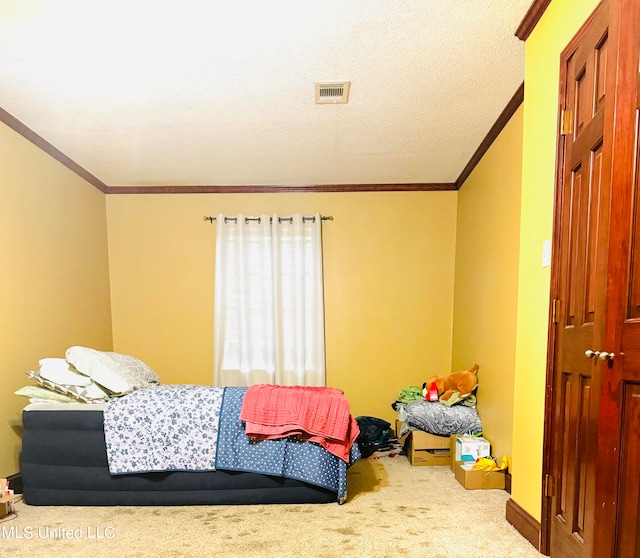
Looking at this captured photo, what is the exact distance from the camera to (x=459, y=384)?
3309mm

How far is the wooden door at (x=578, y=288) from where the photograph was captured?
Answer: 1405mm

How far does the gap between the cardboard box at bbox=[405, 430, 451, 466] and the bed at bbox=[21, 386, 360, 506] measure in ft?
3.05

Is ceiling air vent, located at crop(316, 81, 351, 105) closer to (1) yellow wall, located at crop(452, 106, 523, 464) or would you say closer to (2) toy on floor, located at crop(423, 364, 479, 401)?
(1) yellow wall, located at crop(452, 106, 523, 464)

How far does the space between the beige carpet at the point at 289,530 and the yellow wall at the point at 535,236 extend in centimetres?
36

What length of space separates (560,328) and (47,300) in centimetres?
317

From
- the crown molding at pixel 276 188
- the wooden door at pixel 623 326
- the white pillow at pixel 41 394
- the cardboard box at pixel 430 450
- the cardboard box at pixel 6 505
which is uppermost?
the crown molding at pixel 276 188

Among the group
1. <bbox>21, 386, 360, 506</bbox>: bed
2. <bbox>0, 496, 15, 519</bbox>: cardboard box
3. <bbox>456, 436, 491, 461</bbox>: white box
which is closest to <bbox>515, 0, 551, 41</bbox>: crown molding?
<bbox>21, 386, 360, 506</bbox>: bed

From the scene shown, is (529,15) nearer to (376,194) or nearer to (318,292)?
(376,194)

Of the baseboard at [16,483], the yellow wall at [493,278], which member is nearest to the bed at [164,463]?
A: the baseboard at [16,483]

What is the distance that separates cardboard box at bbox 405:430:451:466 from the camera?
3.16 m

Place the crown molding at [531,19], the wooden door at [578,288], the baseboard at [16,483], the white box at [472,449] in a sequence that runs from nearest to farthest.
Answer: the wooden door at [578,288] < the crown molding at [531,19] < the baseboard at [16,483] < the white box at [472,449]

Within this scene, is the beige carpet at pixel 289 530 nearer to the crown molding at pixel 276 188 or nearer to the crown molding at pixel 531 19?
the crown molding at pixel 531 19

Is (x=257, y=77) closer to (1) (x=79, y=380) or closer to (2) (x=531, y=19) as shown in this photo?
(2) (x=531, y=19)

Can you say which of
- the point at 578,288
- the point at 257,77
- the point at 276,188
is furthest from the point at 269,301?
the point at 578,288
